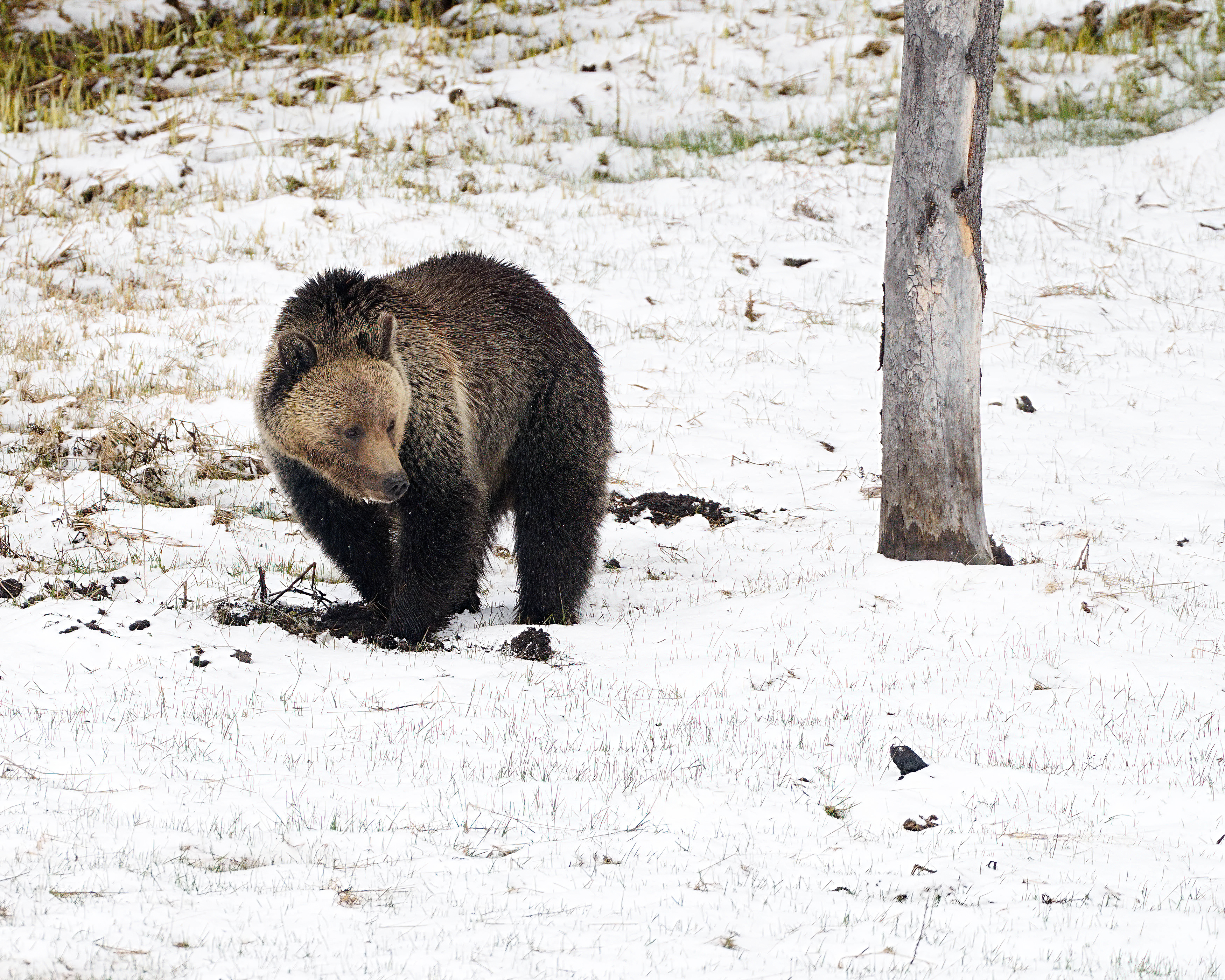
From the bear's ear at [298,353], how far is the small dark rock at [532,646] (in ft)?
5.68

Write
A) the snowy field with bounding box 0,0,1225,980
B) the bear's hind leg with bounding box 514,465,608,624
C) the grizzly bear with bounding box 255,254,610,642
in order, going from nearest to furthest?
the snowy field with bounding box 0,0,1225,980 → the grizzly bear with bounding box 255,254,610,642 → the bear's hind leg with bounding box 514,465,608,624

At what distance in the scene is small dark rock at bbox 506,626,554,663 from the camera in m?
6.48

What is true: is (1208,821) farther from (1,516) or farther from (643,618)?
(1,516)

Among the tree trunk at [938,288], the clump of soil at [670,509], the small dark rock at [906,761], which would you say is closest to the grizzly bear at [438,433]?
the clump of soil at [670,509]

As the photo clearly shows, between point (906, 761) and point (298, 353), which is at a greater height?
point (298, 353)

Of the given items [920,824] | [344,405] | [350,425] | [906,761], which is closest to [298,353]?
[344,405]

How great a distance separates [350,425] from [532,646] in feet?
4.69

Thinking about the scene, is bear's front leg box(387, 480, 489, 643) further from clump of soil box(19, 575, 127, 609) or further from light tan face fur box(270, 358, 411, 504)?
clump of soil box(19, 575, 127, 609)

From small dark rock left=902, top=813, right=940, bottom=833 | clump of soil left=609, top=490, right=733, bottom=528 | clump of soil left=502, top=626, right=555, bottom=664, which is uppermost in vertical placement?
small dark rock left=902, top=813, right=940, bottom=833

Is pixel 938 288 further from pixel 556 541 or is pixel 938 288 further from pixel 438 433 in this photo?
pixel 438 433

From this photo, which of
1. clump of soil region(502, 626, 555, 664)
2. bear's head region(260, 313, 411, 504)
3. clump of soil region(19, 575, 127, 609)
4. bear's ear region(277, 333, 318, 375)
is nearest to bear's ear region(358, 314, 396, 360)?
bear's head region(260, 313, 411, 504)

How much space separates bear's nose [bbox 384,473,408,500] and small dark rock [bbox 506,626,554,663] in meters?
0.99

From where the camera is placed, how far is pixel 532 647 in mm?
6555

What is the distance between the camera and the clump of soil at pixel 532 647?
21.2 feet
